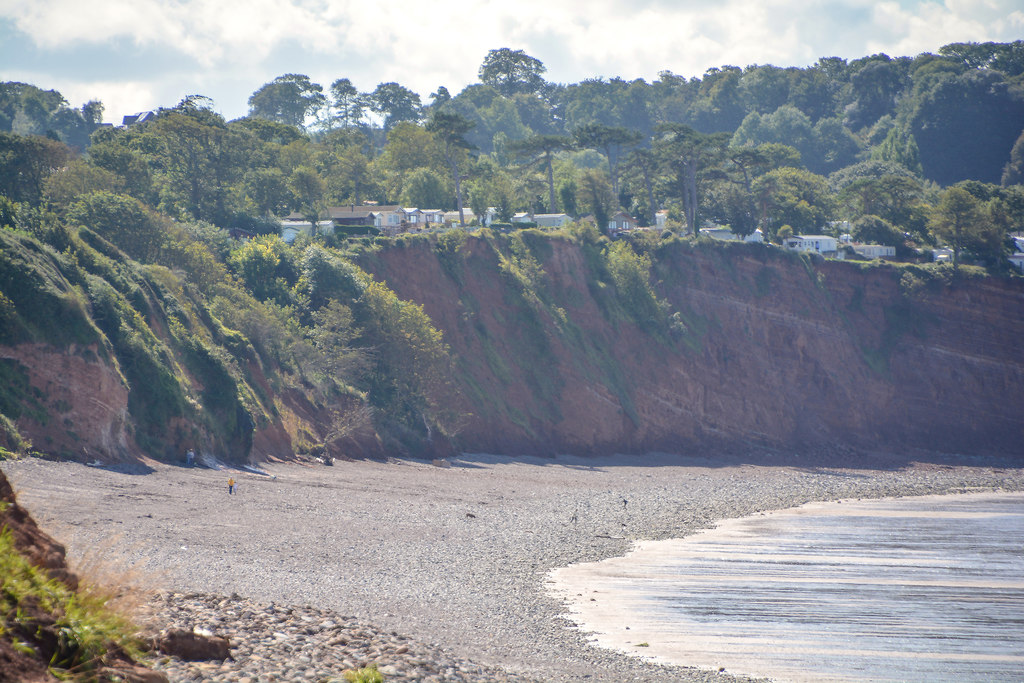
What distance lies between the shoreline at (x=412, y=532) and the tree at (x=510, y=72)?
432 ft

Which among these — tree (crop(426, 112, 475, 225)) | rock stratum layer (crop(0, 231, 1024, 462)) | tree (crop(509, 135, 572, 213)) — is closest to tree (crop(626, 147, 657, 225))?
tree (crop(509, 135, 572, 213))

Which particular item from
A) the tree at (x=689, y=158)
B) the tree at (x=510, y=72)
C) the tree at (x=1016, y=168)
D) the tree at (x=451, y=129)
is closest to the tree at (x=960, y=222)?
the tree at (x=689, y=158)

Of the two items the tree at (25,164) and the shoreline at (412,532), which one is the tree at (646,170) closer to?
the shoreline at (412,532)

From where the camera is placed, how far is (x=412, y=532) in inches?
1181

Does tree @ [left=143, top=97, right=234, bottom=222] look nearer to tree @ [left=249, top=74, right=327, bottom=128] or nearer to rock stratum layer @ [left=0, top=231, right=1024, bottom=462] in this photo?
rock stratum layer @ [left=0, top=231, right=1024, bottom=462]

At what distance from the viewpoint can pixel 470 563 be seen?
27.4 m

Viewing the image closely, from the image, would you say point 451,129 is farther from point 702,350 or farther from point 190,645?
point 190,645

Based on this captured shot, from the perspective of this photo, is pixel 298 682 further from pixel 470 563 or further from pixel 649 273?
pixel 649 273

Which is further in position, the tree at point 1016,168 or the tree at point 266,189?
the tree at point 1016,168

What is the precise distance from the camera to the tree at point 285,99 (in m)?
135

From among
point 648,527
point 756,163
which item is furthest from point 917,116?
point 648,527

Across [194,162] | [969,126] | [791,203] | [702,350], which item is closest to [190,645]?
[702,350]

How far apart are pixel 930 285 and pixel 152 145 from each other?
57628mm

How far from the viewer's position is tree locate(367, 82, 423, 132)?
142 m
